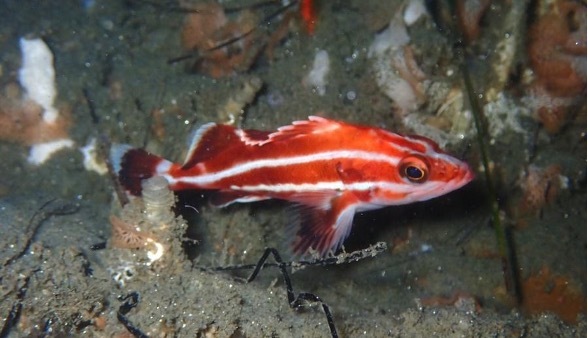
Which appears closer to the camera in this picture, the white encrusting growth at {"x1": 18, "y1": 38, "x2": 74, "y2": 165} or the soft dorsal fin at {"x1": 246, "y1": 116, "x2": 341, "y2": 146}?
the soft dorsal fin at {"x1": 246, "y1": 116, "x2": 341, "y2": 146}

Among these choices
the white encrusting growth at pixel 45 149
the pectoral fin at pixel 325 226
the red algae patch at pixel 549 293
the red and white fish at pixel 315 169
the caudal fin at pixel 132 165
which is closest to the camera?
the red and white fish at pixel 315 169

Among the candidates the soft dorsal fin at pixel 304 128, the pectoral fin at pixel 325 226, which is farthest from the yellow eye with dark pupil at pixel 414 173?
the soft dorsal fin at pixel 304 128

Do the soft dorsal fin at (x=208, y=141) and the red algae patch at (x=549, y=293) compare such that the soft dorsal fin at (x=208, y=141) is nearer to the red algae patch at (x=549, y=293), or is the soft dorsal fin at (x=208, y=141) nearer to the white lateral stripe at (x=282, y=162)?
the white lateral stripe at (x=282, y=162)

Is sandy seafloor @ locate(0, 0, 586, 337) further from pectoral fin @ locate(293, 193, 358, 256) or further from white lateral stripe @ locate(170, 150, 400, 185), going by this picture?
white lateral stripe @ locate(170, 150, 400, 185)

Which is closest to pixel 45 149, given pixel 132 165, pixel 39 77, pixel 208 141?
pixel 39 77

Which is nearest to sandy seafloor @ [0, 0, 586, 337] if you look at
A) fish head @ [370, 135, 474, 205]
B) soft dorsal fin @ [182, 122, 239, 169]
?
soft dorsal fin @ [182, 122, 239, 169]

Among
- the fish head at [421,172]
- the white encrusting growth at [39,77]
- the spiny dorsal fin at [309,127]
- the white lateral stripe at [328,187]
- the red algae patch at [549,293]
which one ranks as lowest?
the red algae patch at [549,293]

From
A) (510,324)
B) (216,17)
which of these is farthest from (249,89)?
(510,324)

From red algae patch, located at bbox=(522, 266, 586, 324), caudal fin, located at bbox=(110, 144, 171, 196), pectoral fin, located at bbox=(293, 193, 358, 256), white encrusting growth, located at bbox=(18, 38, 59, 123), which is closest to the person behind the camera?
pectoral fin, located at bbox=(293, 193, 358, 256)
